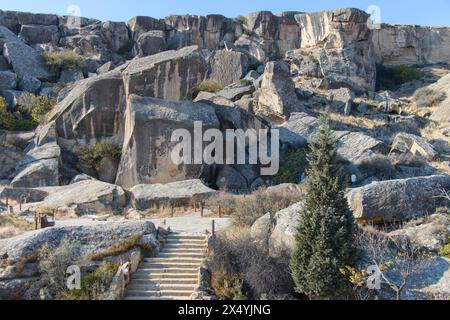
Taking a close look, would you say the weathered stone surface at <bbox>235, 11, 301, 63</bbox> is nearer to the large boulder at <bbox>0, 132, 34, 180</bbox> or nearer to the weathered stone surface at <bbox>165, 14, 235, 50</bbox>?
the weathered stone surface at <bbox>165, 14, 235, 50</bbox>

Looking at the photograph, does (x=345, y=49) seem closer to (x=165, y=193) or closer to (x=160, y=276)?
(x=165, y=193)

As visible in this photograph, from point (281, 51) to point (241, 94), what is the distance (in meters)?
17.5

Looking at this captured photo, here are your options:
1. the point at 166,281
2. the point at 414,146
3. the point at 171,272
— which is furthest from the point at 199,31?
the point at 166,281

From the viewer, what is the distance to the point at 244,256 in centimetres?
1121

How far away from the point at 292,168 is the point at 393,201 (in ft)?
27.2

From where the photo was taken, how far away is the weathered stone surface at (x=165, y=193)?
17516mm

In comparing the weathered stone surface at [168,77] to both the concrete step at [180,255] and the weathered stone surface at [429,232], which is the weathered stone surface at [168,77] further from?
the weathered stone surface at [429,232]

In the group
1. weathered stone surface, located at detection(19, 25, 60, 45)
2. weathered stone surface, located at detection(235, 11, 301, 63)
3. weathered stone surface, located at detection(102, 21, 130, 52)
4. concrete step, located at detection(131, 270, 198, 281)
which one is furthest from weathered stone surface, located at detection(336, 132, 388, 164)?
weathered stone surface, located at detection(19, 25, 60, 45)

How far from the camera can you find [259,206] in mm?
14398

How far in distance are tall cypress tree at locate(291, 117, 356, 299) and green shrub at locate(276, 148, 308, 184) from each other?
9.17 metres

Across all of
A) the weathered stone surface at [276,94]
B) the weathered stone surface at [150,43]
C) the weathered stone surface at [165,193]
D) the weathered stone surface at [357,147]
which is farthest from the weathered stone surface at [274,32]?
the weathered stone surface at [165,193]

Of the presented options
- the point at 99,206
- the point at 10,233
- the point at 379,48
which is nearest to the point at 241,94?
the point at 99,206

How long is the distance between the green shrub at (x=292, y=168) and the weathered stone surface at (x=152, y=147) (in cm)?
341

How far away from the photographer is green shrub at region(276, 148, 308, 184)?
67.2 ft
